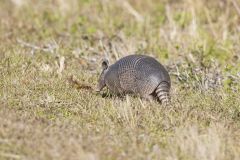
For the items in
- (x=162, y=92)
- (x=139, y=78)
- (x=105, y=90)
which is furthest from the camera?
(x=105, y=90)

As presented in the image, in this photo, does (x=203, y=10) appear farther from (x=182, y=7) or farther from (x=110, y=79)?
(x=110, y=79)

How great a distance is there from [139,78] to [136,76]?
6 cm

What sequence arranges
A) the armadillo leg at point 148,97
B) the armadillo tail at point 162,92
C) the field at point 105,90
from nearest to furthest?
the field at point 105,90 → the armadillo tail at point 162,92 → the armadillo leg at point 148,97

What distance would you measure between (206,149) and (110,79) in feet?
6.29

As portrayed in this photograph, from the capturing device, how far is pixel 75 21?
977 cm

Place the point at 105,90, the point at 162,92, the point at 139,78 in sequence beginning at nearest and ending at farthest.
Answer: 1. the point at 162,92
2. the point at 139,78
3. the point at 105,90

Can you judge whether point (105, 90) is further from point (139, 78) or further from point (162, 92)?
point (162, 92)

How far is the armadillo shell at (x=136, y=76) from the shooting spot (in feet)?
18.9

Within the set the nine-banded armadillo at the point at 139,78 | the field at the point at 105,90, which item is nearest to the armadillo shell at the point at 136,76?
the nine-banded armadillo at the point at 139,78

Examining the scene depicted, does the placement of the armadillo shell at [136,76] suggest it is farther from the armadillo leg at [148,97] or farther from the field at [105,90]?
the field at [105,90]

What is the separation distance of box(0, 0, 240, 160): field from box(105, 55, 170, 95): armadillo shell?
14 cm

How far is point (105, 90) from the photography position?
6.66 m

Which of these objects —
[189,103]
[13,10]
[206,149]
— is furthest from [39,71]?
[13,10]

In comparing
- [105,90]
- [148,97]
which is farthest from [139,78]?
[105,90]
